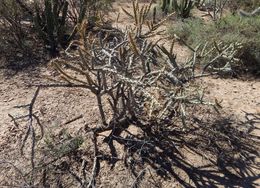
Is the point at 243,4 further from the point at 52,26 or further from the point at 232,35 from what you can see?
the point at 52,26

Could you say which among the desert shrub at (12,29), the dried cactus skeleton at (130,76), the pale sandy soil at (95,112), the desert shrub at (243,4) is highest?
the dried cactus skeleton at (130,76)

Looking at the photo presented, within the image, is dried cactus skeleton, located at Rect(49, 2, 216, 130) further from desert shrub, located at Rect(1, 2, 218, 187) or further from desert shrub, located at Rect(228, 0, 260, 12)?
desert shrub, located at Rect(228, 0, 260, 12)

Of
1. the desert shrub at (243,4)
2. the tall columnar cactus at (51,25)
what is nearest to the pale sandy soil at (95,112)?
the tall columnar cactus at (51,25)

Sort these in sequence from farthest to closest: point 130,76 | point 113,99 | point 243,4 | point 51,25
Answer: point 243,4
point 51,25
point 113,99
point 130,76

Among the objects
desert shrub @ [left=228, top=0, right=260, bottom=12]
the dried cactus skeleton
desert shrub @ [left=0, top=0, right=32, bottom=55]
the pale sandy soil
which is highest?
the dried cactus skeleton

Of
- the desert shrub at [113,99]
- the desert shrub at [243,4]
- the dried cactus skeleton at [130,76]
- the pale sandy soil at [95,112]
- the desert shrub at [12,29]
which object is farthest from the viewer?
the desert shrub at [243,4]

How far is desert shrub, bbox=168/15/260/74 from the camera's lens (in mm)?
5785

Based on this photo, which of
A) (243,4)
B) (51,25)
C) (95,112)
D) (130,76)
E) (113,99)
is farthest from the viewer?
(243,4)

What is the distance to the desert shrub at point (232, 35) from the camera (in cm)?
579

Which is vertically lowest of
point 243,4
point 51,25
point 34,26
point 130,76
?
point 243,4

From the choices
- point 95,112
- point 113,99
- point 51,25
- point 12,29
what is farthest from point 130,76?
point 12,29

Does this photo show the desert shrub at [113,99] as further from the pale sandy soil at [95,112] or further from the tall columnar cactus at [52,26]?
the tall columnar cactus at [52,26]

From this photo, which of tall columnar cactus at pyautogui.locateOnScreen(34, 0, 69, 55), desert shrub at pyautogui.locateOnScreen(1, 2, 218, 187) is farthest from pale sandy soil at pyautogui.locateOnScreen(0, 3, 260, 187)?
tall columnar cactus at pyautogui.locateOnScreen(34, 0, 69, 55)

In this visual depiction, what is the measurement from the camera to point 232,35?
603cm
